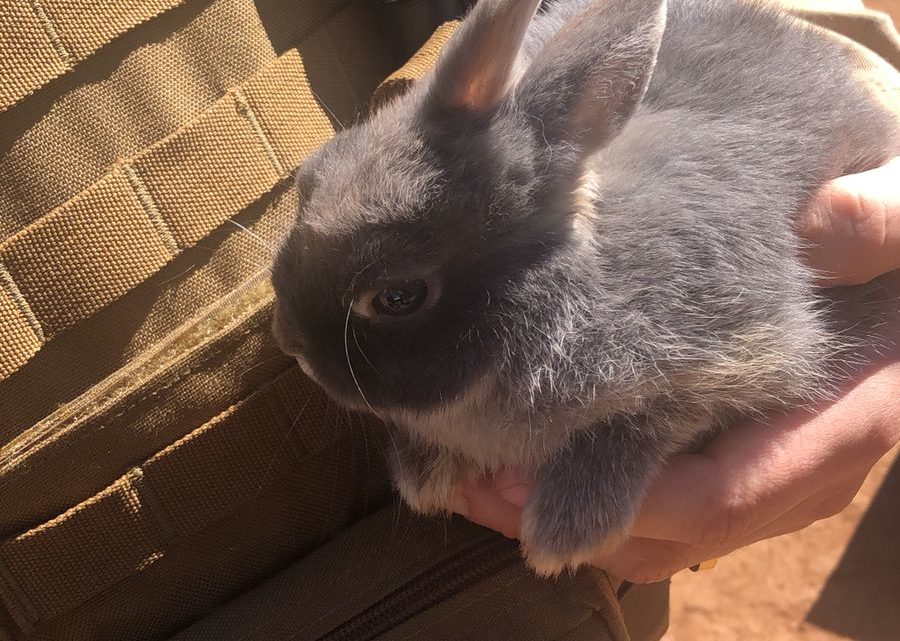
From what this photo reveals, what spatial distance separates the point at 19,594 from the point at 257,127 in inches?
30.4

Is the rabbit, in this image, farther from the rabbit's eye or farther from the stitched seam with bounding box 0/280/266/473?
the stitched seam with bounding box 0/280/266/473

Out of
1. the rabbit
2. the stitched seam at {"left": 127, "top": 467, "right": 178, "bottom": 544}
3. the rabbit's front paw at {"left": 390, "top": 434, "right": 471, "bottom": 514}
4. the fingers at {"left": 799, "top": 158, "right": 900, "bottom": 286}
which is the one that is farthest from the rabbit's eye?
the fingers at {"left": 799, "top": 158, "right": 900, "bottom": 286}

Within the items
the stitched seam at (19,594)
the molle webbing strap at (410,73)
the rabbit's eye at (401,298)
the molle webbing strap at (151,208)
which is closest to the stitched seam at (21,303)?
the molle webbing strap at (151,208)

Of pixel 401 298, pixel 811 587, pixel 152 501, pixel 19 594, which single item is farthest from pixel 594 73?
pixel 811 587

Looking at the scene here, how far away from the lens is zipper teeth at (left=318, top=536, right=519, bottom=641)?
3.77 feet

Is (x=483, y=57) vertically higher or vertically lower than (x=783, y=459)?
higher

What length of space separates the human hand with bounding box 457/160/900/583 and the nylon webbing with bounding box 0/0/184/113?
86 centimetres

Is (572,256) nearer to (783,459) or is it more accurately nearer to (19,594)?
(783,459)

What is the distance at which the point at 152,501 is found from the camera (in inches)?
45.0

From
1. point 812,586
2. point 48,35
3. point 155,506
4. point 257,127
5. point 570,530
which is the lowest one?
point 812,586

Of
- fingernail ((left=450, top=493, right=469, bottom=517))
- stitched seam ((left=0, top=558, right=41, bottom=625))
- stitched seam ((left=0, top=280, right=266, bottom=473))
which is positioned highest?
stitched seam ((left=0, top=280, right=266, bottom=473))

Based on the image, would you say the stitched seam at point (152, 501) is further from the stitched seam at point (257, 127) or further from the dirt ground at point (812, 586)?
the dirt ground at point (812, 586)

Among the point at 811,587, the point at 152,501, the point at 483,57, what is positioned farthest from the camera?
the point at 811,587

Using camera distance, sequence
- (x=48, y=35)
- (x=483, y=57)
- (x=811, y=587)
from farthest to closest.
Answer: (x=811, y=587)
(x=48, y=35)
(x=483, y=57)
